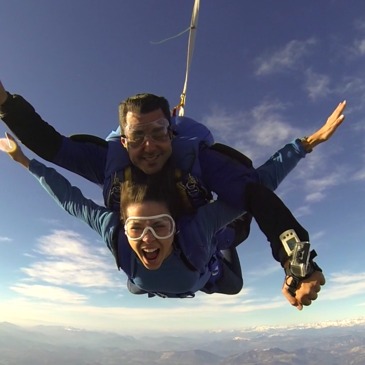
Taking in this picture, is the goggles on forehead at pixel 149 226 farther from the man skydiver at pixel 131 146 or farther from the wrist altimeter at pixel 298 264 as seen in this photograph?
the wrist altimeter at pixel 298 264

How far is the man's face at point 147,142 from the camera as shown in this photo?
9.09 feet

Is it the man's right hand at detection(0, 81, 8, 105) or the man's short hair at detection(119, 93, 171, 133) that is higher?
the man's right hand at detection(0, 81, 8, 105)

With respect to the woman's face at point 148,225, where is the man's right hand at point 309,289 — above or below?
below

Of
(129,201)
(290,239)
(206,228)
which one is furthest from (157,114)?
(290,239)

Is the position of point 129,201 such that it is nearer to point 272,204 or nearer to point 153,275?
point 153,275

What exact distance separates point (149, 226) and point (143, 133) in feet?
2.63

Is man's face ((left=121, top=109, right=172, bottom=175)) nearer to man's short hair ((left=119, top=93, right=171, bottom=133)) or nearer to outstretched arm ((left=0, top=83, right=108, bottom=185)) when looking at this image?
man's short hair ((left=119, top=93, right=171, bottom=133))

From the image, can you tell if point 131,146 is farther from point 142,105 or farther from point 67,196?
point 67,196

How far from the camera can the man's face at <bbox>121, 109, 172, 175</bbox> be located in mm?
2771

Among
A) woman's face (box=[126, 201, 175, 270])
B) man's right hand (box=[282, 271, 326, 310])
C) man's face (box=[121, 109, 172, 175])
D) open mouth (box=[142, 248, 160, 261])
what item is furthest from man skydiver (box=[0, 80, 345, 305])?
man's right hand (box=[282, 271, 326, 310])

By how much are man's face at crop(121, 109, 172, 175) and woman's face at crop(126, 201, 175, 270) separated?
13.6 inches

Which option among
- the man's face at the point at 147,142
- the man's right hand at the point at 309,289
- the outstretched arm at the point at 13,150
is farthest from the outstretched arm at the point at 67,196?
the man's right hand at the point at 309,289

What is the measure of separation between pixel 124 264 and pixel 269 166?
5.35 feet

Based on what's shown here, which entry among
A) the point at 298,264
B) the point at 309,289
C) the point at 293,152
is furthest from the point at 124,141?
the point at 309,289
